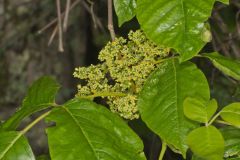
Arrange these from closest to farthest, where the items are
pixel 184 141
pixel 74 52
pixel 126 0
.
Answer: pixel 184 141, pixel 126 0, pixel 74 52

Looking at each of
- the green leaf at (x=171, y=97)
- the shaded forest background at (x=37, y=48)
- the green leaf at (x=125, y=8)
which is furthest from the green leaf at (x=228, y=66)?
the shaded forest background at (x=37, y=48)

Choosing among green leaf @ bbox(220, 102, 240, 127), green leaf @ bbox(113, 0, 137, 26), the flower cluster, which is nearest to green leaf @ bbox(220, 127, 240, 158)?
green leaf @ bbox(220, 102, 240, 127)

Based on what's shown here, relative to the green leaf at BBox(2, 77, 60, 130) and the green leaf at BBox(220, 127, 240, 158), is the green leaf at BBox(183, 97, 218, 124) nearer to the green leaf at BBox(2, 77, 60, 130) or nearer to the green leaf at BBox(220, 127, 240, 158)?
the green leaf at BBox(220, 127, 240, 158)

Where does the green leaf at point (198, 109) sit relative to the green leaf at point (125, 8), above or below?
below

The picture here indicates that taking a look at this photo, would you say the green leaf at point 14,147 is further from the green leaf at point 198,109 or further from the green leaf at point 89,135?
the green leaf at point 198,109

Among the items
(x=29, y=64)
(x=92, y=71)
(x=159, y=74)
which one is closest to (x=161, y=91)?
(x=159, y=74)

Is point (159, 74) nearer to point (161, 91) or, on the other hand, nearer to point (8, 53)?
point (161, 91)

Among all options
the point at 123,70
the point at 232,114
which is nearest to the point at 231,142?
the point at 232,114
